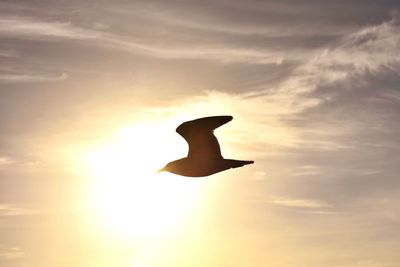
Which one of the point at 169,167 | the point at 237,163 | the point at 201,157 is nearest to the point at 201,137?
the point at 201,157

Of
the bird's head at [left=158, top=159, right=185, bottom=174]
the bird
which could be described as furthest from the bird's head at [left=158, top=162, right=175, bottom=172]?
the bird

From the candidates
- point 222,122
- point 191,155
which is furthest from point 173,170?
point 222,122

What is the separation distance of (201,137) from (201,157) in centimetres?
133

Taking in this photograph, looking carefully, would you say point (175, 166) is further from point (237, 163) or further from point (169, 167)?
point (237, 163)

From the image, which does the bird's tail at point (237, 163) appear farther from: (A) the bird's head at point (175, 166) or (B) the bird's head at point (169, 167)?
(B) the bird's head at point (169, 167)

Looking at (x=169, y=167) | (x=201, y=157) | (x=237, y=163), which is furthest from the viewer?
(x=169, y=167)

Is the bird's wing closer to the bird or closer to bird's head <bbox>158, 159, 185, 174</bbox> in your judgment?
the bird

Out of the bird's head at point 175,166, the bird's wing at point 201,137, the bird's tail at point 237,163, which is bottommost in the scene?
the bird's tail at point 237,163

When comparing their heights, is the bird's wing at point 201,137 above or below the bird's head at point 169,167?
above

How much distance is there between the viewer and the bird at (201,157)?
5034 cm

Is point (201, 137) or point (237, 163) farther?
point (237, 163)

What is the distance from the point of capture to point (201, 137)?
166 ft

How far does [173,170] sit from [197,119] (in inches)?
181

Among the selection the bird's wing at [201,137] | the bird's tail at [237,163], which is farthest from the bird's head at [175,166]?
the bird's tail at [237,163]
